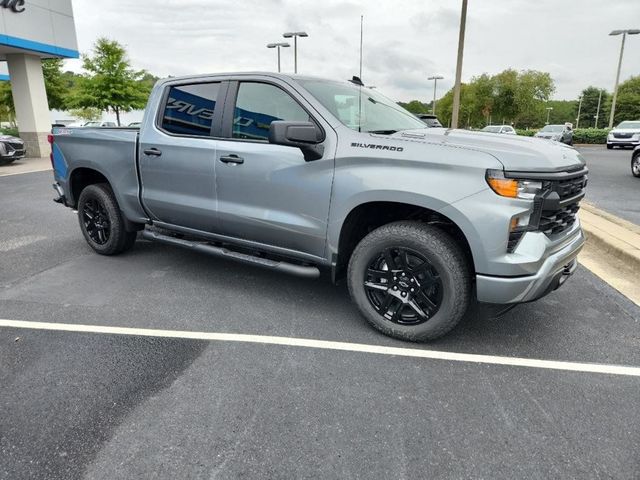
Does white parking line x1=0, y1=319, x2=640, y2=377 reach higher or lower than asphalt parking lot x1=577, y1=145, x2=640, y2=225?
higher

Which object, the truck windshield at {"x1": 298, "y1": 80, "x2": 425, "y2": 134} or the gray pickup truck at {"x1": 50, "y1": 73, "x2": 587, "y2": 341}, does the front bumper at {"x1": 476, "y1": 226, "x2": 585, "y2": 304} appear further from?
the truck windshield at {"x1": 298, "y1": 80, "x2": 425, "y2": 134}

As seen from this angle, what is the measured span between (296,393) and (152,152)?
2822 millimetres

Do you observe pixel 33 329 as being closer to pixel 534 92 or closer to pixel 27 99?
pixel 27 99

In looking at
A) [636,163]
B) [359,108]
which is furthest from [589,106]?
[359,108]

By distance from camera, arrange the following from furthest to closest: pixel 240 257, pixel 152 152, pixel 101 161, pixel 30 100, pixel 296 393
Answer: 1. pixel 30 100
2. pixel 101 161
3. pixel 152 152
4. pixel 240 257
5. pixel 296 393

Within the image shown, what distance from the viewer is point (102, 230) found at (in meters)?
5.31

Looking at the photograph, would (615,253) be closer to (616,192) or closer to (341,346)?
(341,346)

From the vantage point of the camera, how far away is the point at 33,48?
16.7 metres

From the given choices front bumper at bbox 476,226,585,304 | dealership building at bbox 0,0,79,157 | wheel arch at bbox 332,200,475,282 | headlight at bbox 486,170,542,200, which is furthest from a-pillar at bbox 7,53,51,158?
front bumper at bbox 476,226,585,304

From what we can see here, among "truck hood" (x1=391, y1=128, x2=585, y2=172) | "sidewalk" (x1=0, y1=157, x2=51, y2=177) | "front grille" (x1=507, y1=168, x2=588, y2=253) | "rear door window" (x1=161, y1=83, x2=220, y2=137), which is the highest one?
"rear door window" (x1=161, y1=83, x2=220, y2=137)

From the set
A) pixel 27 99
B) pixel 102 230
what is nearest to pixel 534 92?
pixel 27 99

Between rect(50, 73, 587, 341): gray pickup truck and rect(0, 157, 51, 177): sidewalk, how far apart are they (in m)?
12.4

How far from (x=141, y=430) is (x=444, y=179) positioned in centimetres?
227

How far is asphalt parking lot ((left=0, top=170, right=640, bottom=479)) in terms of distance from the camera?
7.27 ft
